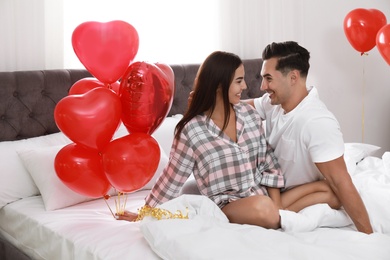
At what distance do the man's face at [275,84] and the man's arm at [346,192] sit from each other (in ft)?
1.22

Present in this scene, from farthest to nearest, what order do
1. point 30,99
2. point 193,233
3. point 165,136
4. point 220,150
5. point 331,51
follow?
1. point 331,51
2. point 165,136
3. point 30,99
4. point 220,150
5. point 193,233

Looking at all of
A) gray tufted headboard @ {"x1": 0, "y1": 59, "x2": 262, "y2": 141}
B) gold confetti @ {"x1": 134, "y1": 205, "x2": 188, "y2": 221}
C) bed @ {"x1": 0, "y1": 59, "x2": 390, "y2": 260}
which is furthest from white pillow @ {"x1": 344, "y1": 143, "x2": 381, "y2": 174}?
gray tufted headboard @ {"x1": 0, "y1": 59, "x2": 262, "y2": 141}

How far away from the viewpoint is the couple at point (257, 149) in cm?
220

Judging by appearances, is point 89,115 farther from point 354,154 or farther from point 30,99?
point 354,154

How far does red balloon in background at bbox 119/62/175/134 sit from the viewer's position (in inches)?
83.4

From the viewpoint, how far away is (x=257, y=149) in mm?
2348

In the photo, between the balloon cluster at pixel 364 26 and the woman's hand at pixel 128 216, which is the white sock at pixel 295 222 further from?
the balloon cluster at pixel 364 26

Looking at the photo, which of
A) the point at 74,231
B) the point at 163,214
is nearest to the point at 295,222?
the point at 163,214

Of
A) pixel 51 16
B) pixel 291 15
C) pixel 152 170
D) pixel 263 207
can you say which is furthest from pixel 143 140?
pixel 291 15

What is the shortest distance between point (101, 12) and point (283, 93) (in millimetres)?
1275

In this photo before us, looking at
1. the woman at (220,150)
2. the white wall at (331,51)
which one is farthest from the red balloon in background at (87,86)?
the white wall at (331,51)

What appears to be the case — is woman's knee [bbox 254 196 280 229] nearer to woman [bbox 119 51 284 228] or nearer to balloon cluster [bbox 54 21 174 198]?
woman [bbox 119 51 284 228]

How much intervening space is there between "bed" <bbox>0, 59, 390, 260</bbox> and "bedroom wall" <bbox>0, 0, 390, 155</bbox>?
0.20m

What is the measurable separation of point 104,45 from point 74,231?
2.42ft
